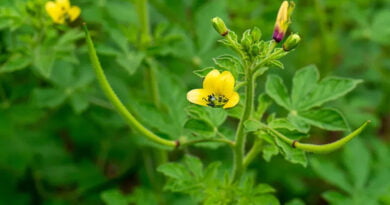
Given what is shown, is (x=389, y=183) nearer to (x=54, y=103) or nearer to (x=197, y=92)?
(x=197, y=92)

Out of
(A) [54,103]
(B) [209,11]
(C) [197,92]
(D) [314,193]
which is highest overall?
(B) [209,11]

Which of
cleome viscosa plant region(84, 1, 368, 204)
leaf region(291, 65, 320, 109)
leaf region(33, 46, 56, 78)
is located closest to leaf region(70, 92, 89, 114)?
leaf region(33, 46, 56, 78)

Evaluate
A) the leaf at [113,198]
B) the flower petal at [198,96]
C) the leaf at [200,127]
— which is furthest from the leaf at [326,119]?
the leaf at [113,198]

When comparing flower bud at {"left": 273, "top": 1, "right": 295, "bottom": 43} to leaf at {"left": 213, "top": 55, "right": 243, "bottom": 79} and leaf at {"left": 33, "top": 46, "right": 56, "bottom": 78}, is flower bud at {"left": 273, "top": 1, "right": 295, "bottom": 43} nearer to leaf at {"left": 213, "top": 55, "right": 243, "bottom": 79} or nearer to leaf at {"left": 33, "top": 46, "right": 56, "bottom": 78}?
leaf at {"left": 213, "top": 55, "right": 243, "bottom": 79}

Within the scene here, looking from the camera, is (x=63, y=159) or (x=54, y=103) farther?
(x=63, y=159)

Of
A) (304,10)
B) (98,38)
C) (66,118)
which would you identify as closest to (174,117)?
(66,118)

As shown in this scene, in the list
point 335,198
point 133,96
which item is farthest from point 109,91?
point 335,198

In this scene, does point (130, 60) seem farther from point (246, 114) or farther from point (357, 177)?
point (357, 177)

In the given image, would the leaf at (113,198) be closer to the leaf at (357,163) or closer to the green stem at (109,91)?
the green stem at (109,91)

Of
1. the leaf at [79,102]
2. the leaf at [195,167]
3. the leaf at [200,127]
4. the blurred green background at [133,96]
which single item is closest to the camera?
the leaf at [200,127]
